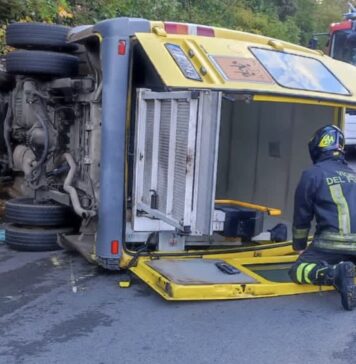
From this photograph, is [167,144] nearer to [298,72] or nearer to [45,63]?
[298,72]

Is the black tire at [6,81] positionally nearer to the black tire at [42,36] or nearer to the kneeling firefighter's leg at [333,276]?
the black tire at [42,36]

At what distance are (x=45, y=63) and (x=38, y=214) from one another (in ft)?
4.61

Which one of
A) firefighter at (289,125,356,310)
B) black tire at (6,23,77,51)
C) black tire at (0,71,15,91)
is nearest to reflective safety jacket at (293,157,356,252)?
firefighter at (289,125,356,310)

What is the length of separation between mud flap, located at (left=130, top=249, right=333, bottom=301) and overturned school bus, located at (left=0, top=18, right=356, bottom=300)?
11mm

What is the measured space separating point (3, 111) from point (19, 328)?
399 centimetres

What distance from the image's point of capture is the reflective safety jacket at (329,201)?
15.4 ft

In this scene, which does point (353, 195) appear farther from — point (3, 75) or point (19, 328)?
point (3, 75)

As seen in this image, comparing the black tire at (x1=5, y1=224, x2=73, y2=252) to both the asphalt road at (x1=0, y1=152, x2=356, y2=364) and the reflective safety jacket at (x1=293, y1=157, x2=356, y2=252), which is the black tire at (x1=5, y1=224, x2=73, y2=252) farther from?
the reflective safety jacket at (x1=293, y1=157, x2=356, y2=252)

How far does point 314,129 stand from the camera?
6.04m

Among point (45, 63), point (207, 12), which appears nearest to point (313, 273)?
point (45, 63)

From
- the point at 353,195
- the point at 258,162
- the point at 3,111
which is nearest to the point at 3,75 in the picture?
the point at 3,111

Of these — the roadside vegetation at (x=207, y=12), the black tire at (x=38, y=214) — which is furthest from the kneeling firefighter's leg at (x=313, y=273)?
the roadside vegetation at (x=207, y=12)

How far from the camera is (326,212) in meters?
4.71

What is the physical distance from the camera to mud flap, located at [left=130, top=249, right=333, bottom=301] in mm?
4461
